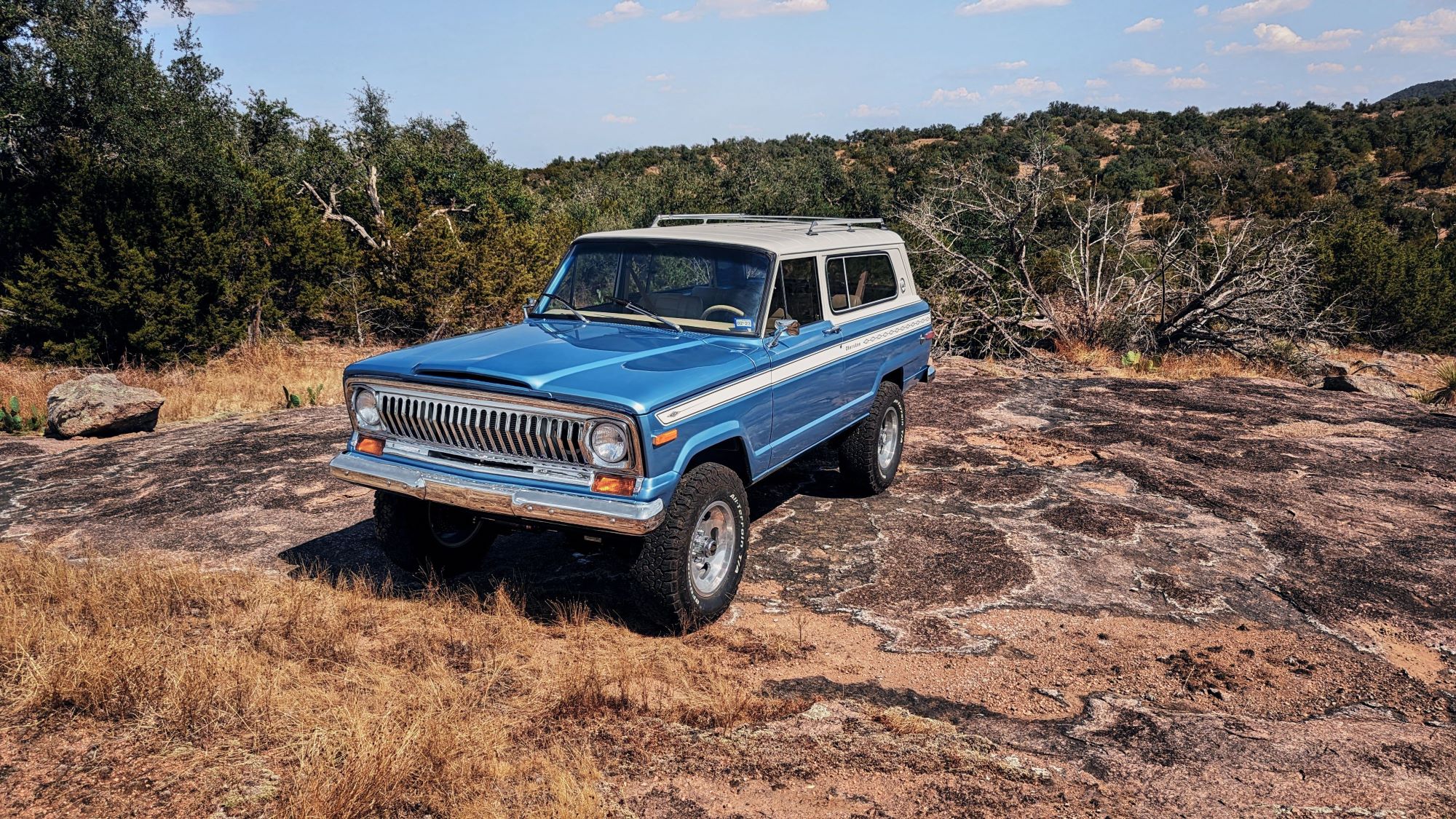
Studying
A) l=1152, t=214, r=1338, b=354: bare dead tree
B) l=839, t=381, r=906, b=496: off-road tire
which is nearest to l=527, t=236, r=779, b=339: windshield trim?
l=839, t=381, r=906, b=496: off-road tire

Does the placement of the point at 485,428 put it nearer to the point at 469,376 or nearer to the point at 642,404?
the point at 469,376

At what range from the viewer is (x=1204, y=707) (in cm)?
407

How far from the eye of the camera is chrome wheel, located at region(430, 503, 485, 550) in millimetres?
5234

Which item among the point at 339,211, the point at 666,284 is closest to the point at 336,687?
the point at 666,284

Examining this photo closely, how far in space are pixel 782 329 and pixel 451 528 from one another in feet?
7.67

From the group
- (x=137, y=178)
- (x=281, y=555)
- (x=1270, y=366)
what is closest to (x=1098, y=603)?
(x=281, y=555)

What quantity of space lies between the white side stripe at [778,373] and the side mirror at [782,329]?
163 millimetres

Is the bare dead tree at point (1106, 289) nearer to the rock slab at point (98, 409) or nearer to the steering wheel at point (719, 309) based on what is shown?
the steering wheel at point (719, 309)

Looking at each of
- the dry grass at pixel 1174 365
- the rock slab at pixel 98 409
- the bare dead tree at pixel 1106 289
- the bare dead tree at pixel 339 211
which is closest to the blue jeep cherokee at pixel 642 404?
the rock slab at pixel 98 409

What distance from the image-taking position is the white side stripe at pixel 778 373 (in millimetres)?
4348

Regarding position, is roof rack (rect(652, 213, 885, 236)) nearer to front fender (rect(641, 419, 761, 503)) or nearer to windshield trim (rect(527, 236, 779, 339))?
windshield trim (rect(527, 236, 779, 339))

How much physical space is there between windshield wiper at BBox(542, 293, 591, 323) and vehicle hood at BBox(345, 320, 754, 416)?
0.23 metres

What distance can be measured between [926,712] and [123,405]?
348 inches

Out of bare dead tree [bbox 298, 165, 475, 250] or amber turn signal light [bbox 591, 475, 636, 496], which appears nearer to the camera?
amber turn signal light [bbox 591, 475, 636, 496]
